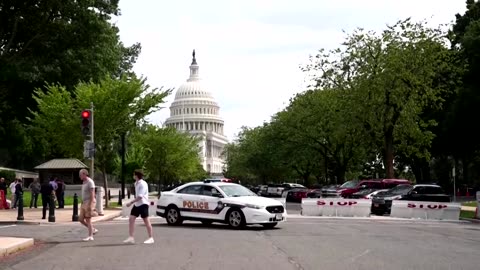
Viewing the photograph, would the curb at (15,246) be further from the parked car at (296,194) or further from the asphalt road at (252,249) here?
the parked car at (296,194)

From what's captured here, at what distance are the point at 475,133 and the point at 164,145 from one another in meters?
32.7

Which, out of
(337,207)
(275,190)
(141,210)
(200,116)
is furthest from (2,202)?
(200,116)

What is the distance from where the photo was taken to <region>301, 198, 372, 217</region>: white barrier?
99.1ft

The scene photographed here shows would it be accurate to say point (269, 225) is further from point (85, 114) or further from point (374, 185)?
point (374, 185)

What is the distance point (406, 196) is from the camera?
32594 millimetres

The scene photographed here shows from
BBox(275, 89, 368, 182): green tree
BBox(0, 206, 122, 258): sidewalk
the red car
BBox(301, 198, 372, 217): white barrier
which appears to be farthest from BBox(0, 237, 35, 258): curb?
BBox(275, 89, 368, 182): green tree

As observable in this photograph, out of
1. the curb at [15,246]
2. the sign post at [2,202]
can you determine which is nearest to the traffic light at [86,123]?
the curb at [15,246]

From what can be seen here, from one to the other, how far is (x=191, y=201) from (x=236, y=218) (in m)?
1.79

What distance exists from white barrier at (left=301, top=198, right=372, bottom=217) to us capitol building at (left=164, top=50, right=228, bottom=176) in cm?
14245

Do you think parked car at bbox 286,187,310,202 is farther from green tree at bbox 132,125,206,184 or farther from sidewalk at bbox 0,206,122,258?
green tree at bbox 132,125,206,184

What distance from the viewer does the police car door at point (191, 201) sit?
2178 cm

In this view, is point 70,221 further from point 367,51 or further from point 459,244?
point 367,51

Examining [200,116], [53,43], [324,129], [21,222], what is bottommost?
[21,222]

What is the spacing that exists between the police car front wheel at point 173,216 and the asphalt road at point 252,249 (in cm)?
78
